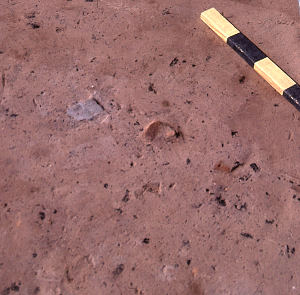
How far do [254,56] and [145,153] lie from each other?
1.48 meters

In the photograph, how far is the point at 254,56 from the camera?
4578 millimetres

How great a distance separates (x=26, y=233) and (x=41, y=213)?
178mm

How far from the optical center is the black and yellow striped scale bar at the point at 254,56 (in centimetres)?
434

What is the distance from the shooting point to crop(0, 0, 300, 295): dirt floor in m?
3.36

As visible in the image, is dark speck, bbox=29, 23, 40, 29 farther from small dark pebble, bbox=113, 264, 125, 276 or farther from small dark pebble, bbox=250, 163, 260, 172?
small dark pebble, bbox=113, 264, 125, 276

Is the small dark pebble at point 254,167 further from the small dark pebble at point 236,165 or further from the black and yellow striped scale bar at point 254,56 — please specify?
the black and yellow striped scale bar at point 254,56

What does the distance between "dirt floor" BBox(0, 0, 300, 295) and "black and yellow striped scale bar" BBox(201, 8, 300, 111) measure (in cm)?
8

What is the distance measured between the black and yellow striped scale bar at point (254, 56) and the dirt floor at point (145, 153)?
78 mm

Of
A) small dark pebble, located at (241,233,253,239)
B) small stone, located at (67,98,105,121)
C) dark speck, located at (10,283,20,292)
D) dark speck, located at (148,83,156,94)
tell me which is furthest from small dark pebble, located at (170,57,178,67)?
dark speck, located at (10,283,20,292)

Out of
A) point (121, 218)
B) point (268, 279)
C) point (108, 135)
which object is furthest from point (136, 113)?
point (268, 279)

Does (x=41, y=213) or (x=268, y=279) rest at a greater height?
(x=268, y=279)

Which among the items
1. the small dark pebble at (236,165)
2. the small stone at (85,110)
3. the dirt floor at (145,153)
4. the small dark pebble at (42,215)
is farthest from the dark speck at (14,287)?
the small dark pebble at (236,165)

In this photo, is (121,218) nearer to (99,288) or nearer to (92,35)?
(99,288)

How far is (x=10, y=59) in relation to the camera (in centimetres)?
452
